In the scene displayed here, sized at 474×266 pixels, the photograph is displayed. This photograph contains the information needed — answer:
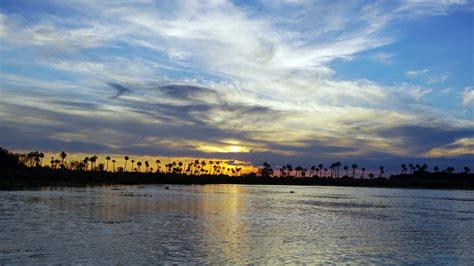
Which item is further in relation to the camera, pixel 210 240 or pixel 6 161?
pixel 6 161

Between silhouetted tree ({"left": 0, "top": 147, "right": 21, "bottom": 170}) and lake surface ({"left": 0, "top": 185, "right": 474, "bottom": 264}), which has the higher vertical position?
silhouetted tree ({"left": 0, "top": 147, "right": 21, "bottom": 170})

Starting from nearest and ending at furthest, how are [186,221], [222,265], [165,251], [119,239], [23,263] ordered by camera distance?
Answer: [23,263] < [222,265] < [165,251] < [119,239] < [186,221]

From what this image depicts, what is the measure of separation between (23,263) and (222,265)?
27.9ft

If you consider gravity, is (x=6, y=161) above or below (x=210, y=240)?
above

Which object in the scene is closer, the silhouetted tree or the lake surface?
the lake surface

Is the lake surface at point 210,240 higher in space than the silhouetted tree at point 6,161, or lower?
lower

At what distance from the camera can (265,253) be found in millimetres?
24500

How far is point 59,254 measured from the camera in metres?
21.8

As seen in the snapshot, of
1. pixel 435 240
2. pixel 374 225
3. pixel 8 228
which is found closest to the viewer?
pixel 8 228

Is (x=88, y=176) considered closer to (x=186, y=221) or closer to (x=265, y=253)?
(x=186, y=221)

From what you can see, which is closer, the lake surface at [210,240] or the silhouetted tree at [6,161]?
the lake surface at [210,240]

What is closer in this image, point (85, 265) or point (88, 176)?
point (85, 265)

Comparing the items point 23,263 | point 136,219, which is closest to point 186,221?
point 136,219

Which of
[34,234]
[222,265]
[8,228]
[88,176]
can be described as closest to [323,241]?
[222,265]
